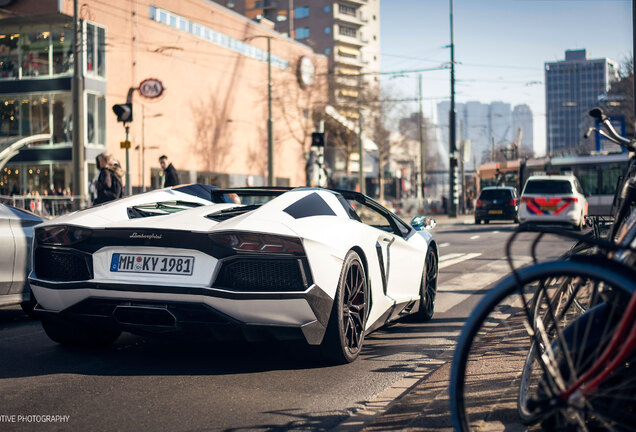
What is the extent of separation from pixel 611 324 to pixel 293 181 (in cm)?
6618

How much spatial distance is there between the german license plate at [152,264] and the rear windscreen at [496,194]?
3043 centimetres

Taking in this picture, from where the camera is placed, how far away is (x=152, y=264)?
5051 mm

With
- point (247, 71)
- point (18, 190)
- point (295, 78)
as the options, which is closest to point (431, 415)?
point (18, 190)

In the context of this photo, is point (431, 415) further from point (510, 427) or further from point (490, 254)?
point (490, 254)

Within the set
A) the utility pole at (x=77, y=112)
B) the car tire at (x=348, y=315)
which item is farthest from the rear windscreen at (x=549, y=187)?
the car tire at (x=348, y=315)

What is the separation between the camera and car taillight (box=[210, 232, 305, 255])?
4902mm

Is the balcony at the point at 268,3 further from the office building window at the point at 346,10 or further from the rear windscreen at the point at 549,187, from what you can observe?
the rear windscreen at the point at 549,187

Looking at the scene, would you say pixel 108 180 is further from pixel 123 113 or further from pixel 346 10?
pixel 346 10

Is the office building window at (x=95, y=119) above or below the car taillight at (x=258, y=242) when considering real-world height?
above

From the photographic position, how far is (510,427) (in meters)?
3.60

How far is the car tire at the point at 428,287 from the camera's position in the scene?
24.1 feet

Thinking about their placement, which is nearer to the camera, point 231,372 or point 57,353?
point 231,372

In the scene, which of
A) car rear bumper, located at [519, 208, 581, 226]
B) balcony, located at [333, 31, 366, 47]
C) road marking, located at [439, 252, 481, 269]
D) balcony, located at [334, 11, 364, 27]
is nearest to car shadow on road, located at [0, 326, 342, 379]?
road marking, located at [439, 252, 481, 269]

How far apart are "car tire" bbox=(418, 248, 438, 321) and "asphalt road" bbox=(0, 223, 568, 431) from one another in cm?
23
